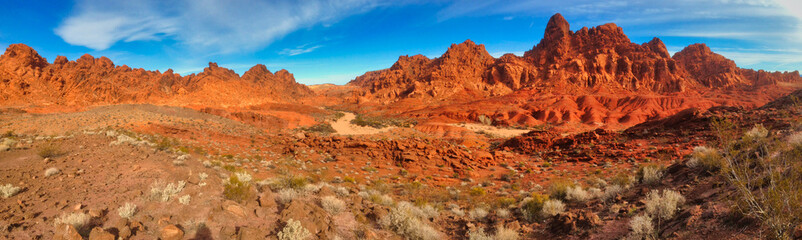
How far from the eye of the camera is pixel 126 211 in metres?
4.23

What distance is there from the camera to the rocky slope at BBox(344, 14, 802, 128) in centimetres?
4819

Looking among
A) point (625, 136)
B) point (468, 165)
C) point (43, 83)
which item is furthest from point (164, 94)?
point (625, 136)

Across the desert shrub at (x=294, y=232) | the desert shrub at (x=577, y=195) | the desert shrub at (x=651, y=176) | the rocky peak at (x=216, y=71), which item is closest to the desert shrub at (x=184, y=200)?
the desert shrub at (x=294, y=232)

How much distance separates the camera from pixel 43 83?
4016 cm

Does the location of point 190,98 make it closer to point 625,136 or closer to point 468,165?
point 468,165

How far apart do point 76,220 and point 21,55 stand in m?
62.3

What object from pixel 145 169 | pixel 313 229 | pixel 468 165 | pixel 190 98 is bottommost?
pixel 468 165

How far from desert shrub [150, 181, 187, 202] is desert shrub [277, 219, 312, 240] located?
2404mm

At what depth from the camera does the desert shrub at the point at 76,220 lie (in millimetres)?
Result: 3773

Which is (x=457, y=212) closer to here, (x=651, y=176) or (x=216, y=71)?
(x=651, y=176)

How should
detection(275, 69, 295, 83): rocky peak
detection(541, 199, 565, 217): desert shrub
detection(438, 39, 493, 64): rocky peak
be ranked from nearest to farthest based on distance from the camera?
detection(541, 199, 565, 217): desert shrub
detection(438, 39, 493, 64): rocky peak
detection(275, 69, 295, 83): rocky peak

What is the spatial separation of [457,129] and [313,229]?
1253 inches

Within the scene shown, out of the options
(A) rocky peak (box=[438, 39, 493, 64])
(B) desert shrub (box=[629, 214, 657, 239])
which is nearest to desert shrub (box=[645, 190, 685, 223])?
(B) desert shrub (box=[629, 214, 657, 239])

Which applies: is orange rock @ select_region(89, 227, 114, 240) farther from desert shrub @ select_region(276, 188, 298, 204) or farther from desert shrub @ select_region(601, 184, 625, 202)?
desert shrub @ select_region(601, 184, 625, 202)
